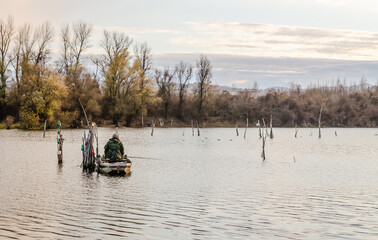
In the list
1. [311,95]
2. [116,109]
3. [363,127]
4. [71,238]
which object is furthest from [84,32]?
[71,238]

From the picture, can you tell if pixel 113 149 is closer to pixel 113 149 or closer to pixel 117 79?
pixel 113 149

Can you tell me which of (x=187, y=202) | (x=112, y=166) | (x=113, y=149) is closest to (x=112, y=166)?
(x=112, y=166)

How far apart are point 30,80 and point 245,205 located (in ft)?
192

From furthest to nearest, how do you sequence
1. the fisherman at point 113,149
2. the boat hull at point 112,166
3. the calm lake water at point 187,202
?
1. the fisherman at point 113,149
2. the boat hull at point 112,166
3. the calm lake water at point 187,202

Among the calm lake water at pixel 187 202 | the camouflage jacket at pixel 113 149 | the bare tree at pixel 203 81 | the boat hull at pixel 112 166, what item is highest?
the bare tree at pixel 203 81

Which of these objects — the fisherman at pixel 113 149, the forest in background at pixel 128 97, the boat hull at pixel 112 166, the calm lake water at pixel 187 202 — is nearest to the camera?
the calm lake water at pixel 187 202

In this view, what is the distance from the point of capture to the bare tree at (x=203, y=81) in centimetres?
9844

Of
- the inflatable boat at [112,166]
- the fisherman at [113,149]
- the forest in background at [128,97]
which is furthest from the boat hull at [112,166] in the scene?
the forest in background at [128,97]

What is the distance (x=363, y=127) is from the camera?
114188mm

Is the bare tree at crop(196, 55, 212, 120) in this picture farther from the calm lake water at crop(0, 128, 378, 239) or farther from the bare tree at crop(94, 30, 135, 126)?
the calm lake water at crop(0, 128, 378, 239)

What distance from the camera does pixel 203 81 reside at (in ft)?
326

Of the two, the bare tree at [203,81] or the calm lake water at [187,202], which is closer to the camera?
the calm lake water at [187,202]

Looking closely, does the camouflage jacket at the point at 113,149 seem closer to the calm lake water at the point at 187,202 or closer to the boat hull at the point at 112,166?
the boat hull at the point at 112,166

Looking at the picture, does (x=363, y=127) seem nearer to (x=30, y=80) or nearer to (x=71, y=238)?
(x=30, y=80)
